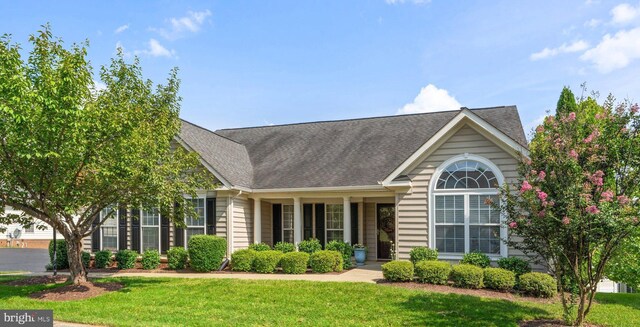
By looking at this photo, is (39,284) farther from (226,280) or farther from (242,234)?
(242,234)

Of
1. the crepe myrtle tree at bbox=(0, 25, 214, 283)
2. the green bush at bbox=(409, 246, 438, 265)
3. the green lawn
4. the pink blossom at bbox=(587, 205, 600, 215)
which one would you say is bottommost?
the green lawn

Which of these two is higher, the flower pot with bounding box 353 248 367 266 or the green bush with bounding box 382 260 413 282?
the green bush with bounding box 382 260 413 282

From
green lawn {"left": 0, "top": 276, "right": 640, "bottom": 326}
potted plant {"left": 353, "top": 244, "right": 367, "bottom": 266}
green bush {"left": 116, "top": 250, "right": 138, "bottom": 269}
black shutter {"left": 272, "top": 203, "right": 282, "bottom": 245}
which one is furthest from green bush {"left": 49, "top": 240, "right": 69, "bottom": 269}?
potted plant {"left": 353, "top": 244, "right": 367, "bottom": 266}

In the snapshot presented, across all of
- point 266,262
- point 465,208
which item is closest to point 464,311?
point 465,208

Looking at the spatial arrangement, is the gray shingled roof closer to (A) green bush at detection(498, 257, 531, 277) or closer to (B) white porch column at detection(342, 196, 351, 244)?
(B) white porch column at detection(342, 196, 351, 244)

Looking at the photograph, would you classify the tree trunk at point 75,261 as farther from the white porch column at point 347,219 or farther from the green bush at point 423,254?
the green bush at point 423,254

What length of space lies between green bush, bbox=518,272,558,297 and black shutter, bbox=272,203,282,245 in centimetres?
1034

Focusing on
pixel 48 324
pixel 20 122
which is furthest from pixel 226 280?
pixel 20 122

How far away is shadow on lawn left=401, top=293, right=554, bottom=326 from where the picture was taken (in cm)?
897

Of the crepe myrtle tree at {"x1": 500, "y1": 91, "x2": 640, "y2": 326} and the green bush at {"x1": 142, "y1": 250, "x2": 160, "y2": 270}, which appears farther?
the green bush at {"x1": 142, "y1": 250, "x2": 160, "y2": 270}

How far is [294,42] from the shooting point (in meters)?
15.4

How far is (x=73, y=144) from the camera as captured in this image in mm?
10953

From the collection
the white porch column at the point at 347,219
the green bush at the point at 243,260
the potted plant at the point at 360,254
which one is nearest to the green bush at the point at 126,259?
the green bush at the point at 243,260

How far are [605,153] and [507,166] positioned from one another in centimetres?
540
